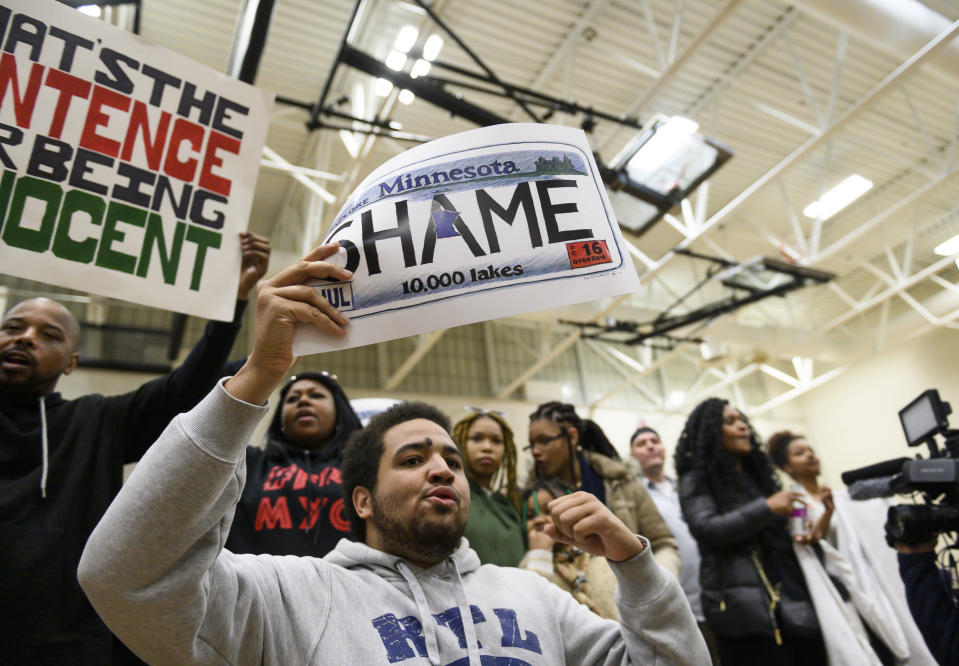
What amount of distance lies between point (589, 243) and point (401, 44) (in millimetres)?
4979

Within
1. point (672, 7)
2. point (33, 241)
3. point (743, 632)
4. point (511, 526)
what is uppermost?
point (672, 7)

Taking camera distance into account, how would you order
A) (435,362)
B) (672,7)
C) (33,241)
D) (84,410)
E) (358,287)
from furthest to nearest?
1. (435,362)
2. (672,7)
3. (84,410)
4. (33,241)
5. (358,287)

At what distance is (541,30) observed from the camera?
6.44m

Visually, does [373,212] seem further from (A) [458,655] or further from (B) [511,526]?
(B) [511,526]

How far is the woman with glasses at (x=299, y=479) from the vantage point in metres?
1.86

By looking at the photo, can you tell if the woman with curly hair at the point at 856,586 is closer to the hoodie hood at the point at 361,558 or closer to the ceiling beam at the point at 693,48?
the hoodie hood at the point at 361,558

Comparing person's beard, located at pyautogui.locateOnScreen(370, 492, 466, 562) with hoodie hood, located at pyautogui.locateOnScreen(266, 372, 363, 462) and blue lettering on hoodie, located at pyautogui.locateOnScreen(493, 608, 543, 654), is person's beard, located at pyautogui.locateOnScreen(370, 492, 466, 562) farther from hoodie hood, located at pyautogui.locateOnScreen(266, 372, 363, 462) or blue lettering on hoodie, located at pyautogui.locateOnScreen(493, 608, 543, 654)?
hoodie hood, located at pyautogui.locateOnScreen(266, 372, 363, 462)

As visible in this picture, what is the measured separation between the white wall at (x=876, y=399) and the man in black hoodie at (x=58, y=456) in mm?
10392

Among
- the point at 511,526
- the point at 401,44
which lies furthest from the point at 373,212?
the point at 401,44

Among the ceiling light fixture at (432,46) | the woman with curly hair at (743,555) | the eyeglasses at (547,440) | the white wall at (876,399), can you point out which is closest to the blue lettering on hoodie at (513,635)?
the eyeglasses at (547,440)

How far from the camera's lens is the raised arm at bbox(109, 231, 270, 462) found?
165 cm

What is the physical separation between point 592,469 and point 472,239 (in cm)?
156

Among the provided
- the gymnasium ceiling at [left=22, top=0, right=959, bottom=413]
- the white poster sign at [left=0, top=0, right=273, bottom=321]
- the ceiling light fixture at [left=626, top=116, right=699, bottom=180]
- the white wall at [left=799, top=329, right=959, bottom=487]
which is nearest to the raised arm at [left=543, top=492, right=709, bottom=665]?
the white poster sign at [left=0, top=0, right=273, bottom=321]

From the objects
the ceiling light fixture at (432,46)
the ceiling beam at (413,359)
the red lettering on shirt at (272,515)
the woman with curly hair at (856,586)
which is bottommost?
the woman with curly hair at (856,586)
